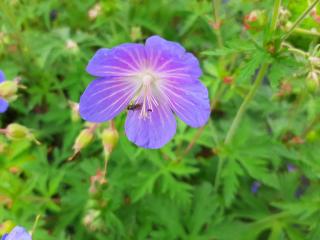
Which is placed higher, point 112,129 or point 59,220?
point 112,129

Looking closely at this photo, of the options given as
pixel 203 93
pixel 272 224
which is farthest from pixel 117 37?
pixel 272 224

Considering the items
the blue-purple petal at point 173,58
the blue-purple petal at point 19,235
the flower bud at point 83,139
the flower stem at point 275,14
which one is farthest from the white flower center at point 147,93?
the blue-purple petal at point 19,235

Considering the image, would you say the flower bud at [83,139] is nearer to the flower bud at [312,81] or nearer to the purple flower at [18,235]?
the purple flower at [18,235]

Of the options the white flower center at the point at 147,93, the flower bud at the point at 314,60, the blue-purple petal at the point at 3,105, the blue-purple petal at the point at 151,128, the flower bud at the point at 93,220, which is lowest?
the flower bud at the point at 93,220

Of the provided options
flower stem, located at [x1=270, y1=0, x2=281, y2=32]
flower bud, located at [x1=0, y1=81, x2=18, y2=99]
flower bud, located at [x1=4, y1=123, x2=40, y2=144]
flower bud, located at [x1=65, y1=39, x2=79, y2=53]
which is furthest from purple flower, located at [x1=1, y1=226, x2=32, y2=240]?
flower bud, located at [x1=65, y1=39, x2=79, y2=53]

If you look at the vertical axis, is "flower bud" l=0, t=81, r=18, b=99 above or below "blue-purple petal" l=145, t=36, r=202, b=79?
below

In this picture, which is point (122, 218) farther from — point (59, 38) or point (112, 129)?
point (59, 38)

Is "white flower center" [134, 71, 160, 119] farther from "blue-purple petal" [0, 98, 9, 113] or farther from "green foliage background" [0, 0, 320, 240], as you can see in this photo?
"blue-purple petal" [0, 98, 9, 113]

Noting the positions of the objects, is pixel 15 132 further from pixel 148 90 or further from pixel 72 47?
pixel 72 47
